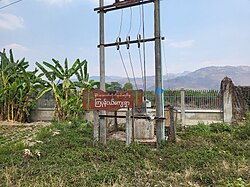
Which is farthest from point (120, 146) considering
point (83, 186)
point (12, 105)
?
point (12, 105)

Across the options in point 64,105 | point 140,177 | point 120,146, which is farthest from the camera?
point 64,105

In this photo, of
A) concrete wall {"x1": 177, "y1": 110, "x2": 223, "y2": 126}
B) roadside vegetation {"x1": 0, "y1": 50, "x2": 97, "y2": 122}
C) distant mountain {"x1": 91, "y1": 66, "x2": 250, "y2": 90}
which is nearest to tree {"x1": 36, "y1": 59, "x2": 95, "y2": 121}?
roadside vegetation {"x1": 0, "y1": 50, "x2": 97, "y2": 122}

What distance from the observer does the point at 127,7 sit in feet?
22.3

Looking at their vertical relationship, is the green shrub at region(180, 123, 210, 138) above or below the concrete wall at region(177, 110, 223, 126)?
below

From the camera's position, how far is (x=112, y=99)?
6215 mm

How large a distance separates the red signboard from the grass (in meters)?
0.97

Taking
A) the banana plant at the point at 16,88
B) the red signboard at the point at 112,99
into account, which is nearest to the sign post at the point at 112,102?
the red signboard at the point at 112,99

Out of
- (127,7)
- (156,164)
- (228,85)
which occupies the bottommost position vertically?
(156,164)

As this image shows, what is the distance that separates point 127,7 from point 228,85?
5.94 m

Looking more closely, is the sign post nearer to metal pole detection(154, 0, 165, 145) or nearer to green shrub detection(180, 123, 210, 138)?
metal pole detection(154, 0, 165, 145)

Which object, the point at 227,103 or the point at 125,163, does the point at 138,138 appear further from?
the point at 227,103

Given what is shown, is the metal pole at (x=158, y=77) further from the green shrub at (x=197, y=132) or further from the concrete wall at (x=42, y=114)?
the concrete wall at (x=42, y=114)

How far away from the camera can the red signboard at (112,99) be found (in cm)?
600

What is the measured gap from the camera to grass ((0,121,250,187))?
3639 millimetres
